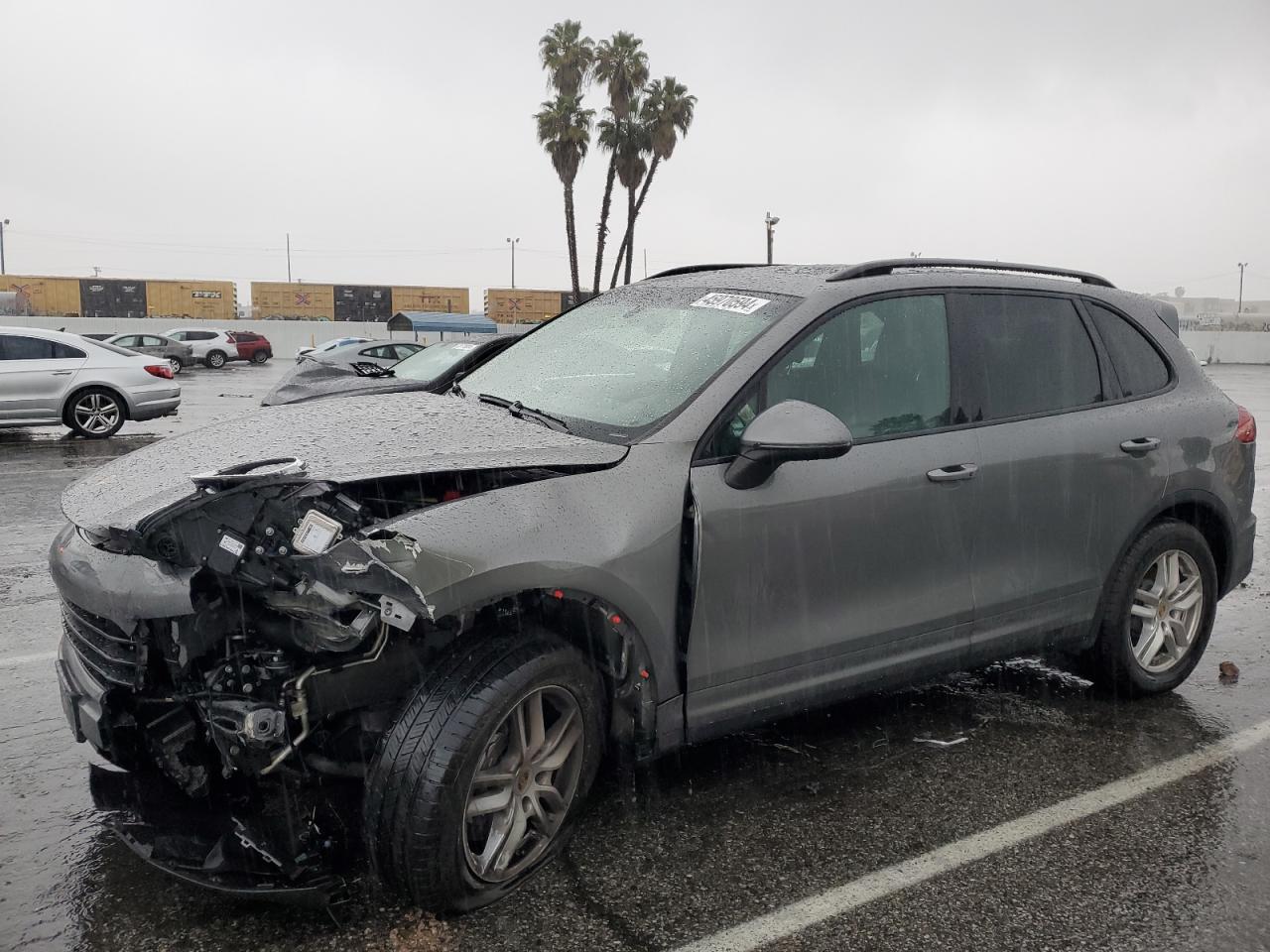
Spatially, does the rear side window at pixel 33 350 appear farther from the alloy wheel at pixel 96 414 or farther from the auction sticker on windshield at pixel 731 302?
the auction sticker on windshield at pixel 731 302

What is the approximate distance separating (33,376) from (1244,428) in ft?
42.7

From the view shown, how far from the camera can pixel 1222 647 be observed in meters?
5.16

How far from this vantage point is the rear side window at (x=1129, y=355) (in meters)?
4.18

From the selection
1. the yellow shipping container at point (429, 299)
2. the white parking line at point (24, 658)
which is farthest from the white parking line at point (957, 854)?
the yellow shipping container at point (429, 299)

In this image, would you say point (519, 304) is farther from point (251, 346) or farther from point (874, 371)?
point (874, 371)

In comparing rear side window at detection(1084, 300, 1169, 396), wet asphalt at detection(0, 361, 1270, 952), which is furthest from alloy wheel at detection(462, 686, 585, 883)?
rear side window at detection(1084, 300, 1169, 396)

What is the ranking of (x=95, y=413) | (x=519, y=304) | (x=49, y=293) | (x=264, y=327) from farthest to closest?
(x=519, y=304) < (x=49, y=293) < (x=264, y=327) < (x=95, y=413)

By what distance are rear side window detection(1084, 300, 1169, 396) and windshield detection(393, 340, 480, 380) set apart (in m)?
7.07

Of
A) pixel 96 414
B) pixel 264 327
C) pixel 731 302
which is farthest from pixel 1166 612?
pixel 264 327

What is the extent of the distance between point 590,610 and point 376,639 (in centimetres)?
58

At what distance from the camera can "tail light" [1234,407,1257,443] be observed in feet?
14.5

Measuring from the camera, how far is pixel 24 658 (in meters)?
4.62

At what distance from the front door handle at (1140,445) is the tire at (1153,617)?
13.6 inches

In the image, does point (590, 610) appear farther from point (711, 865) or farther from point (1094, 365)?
point (1094, 365)
